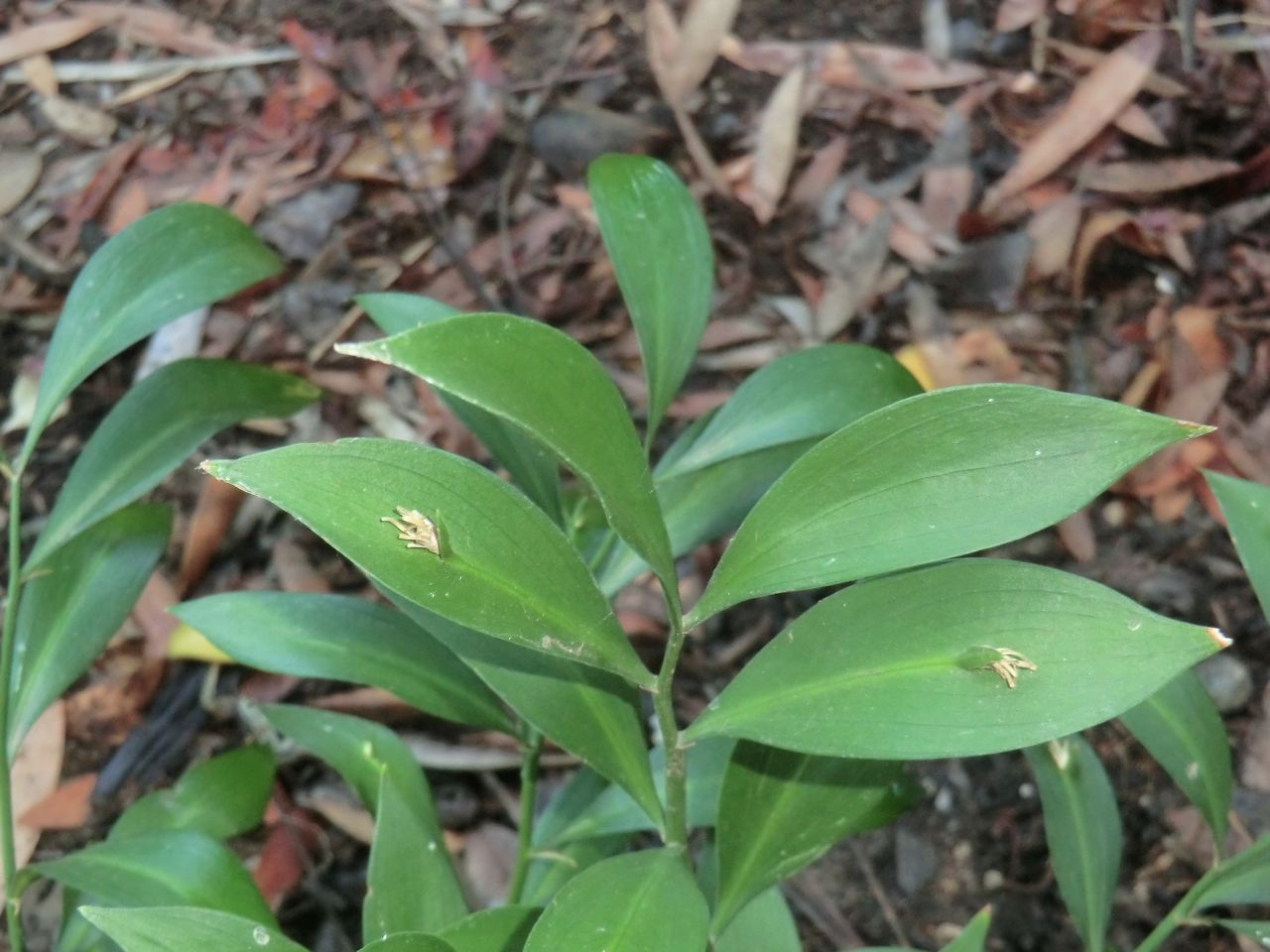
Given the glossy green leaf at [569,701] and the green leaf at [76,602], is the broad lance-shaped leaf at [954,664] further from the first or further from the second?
the green leaf at [76,602]

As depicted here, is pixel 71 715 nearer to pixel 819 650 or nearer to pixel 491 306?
pixel 491 306

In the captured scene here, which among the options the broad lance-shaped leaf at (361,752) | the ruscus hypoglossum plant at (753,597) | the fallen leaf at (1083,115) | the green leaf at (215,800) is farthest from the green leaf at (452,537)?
the fallen leaf at (1083,115)

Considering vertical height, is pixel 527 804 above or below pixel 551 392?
below

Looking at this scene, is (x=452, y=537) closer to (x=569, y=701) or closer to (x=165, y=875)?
(x=569, y=701)

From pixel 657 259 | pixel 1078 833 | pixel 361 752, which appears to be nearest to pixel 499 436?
pixel 657 259

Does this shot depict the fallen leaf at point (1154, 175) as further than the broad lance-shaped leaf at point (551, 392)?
Yes

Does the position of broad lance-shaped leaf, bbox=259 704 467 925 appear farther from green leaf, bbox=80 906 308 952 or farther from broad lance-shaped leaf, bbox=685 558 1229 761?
broad lance-shaped leaf, bbox=685 558 1229 761
